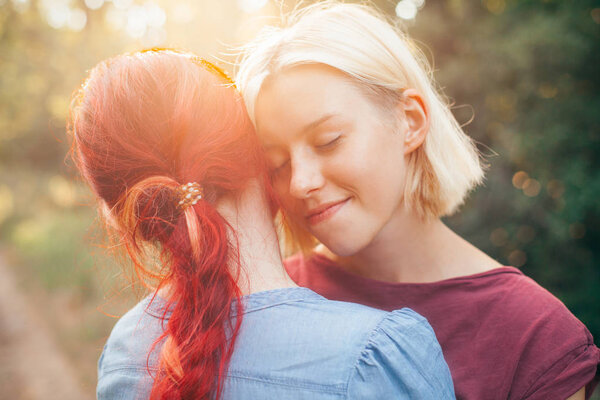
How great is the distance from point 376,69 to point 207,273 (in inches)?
35.7

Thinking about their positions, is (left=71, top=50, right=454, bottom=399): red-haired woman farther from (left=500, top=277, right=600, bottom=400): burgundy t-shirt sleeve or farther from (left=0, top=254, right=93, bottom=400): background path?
(left=0, top=254, right=93, bottom=400): background path

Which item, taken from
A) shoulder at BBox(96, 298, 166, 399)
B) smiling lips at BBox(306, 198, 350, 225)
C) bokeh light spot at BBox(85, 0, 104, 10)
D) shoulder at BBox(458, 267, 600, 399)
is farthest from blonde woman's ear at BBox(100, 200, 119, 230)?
bokeh light spot at BBox(85, 0, 104, 10)

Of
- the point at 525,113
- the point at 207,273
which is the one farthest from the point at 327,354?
the point at 525,113

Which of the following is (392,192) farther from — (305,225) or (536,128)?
(536,128)

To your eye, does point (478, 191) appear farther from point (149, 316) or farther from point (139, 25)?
point (139, 25)

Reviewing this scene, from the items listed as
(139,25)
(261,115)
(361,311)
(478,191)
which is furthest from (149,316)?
(139,25)

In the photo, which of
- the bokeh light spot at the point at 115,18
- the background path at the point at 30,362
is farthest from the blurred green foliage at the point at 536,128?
the bokeh light spot at the point at 115,18

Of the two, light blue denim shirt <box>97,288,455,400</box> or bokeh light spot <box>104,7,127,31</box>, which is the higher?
bokeh light spot <box>104,7,127,31</box>

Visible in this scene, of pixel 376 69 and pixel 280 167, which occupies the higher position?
pixel 376 69

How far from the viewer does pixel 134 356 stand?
3.99ft

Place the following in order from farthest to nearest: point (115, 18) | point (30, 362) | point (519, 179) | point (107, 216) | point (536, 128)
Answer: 1. point (115, 18)
2. point (30, 362)
3. point (519, 179)
4. point (536, 128)
5. point (107, 216)

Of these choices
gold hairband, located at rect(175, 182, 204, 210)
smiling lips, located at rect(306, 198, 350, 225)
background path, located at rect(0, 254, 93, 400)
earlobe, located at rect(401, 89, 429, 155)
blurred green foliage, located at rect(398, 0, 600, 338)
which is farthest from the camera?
background path, located at rect(0, 254, 93, 400)

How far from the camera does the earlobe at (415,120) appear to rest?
66.0 inches

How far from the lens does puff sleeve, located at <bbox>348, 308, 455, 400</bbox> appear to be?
1013 mm
